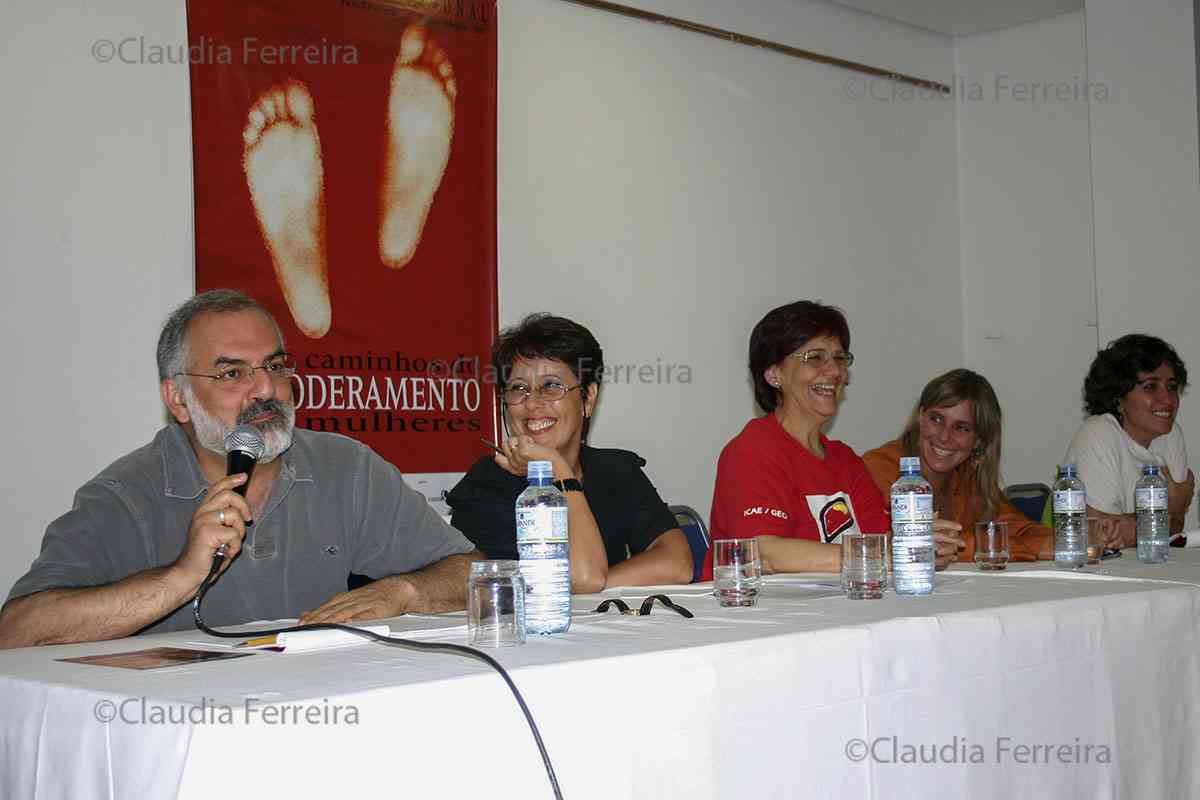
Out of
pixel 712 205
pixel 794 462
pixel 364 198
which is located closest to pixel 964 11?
pixel 712 205

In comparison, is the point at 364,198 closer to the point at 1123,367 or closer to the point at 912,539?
the point at 912,539

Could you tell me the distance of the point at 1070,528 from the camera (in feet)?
9.71

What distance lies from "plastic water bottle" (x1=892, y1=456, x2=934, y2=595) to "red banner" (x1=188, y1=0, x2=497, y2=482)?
7.26ft

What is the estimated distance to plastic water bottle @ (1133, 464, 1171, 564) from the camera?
311 centimetres

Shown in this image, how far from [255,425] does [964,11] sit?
15.6 feet

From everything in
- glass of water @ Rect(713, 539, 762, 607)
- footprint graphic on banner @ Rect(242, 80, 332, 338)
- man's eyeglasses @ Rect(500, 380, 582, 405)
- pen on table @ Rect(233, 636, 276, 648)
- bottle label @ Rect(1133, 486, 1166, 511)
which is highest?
footprint graphic on banner @ Rect(242, 80, 332, 338)

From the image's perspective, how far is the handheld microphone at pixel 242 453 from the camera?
1.98 m

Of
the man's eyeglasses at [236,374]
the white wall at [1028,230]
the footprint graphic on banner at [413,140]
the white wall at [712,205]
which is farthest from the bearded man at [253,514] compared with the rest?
the white wall at [1028,230]

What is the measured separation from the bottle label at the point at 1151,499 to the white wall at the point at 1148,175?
2221 mm

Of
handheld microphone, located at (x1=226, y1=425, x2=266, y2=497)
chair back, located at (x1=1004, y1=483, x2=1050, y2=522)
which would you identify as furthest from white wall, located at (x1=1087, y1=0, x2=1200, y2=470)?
handheld microphone, located at (x1=226, y1=425, x2=266, y2=497)

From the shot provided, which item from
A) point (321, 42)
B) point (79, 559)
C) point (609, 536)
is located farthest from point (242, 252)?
point (79, 559)

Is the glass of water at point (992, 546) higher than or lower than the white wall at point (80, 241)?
lower

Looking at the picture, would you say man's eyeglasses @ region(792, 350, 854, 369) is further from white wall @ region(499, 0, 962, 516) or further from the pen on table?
the pen on table

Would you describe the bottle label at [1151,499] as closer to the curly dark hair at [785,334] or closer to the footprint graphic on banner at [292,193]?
the curly dark hair at [785,334]
